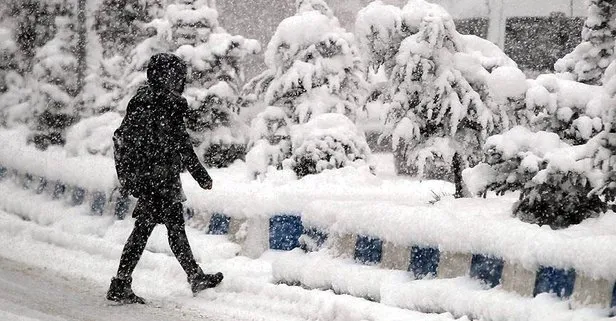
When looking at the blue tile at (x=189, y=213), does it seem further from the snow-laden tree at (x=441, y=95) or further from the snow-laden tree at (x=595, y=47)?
the snow-laden tree at (x=595, y=47)

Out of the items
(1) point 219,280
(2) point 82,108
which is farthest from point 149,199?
(2) point 82,108

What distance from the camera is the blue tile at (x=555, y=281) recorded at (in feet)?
18.9

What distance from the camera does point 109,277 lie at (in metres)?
8.64

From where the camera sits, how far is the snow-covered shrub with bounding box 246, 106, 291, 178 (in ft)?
40.3

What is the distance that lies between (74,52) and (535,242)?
15.1 meters

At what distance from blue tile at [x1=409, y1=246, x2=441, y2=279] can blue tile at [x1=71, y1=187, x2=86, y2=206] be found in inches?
233

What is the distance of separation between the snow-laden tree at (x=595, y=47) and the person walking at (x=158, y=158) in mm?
4037

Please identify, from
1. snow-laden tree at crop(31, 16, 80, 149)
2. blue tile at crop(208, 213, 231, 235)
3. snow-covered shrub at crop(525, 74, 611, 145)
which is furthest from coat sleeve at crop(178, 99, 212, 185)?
snow-laden tree at crop(31, 16, 80, 149)

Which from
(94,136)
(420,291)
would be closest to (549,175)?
(420,291)

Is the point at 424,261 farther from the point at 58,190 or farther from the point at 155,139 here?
the point at 58,190

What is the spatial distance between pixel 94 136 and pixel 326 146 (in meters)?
5.75

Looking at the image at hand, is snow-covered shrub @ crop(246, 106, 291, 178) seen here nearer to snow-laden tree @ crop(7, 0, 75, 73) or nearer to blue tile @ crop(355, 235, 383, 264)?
blue tile @ crop(355, 235, 383, 264)

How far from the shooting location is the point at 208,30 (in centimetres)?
1497

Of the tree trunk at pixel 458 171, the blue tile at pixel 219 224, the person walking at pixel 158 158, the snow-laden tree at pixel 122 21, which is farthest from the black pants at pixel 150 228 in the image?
the snow-laden tree at pixel 122 21
